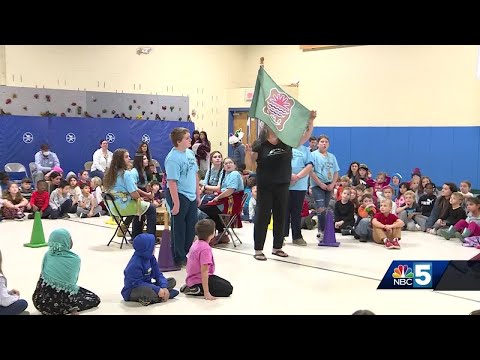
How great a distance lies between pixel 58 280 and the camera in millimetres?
4574

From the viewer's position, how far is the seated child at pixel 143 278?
4.84m

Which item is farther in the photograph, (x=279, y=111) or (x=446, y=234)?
(x=446, y=234)

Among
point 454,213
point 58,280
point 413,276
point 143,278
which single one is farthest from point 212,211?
point 454,213

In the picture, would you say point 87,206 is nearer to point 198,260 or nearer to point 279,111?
point 279,111

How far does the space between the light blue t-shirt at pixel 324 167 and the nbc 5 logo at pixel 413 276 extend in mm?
1807

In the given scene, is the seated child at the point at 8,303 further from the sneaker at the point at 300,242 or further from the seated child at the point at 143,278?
the sneaker at the point at 300,242

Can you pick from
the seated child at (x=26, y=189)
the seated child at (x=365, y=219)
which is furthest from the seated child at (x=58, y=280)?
the seated child at (x=26, y=189)

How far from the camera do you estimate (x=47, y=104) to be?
14516mm

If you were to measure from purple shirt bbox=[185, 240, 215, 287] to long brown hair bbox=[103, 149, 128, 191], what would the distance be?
8.36ft

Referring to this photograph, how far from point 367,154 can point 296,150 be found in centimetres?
732

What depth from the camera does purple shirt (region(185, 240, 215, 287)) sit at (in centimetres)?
502

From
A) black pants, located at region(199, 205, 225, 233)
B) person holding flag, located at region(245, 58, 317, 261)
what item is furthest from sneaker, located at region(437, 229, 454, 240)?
black pants, located at region(199, 205, 225, 233)

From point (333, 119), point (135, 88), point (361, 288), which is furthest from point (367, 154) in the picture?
point (361, 288)

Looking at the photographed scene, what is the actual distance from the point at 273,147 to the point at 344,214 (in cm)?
281
